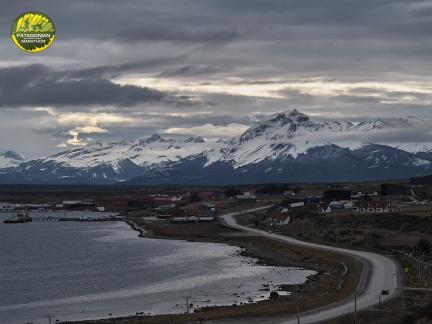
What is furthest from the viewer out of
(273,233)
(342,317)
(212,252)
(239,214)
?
(239,214)

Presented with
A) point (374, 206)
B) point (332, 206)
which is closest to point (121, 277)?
point (374, 206)

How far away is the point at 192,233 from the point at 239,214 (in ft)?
128

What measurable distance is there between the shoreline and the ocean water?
106 inches

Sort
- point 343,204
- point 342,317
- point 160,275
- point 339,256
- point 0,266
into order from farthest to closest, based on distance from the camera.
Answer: point 343,204 → point 0,266 → point 339,256 → point 160,275 → point 342,317

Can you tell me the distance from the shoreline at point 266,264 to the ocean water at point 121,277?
270 centimetres

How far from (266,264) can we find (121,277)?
19394 millimetres

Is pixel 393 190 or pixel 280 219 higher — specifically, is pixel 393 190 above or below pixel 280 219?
above

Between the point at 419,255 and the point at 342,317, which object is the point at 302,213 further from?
the point at 342,317

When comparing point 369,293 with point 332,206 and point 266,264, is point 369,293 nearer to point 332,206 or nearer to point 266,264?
point 266,264

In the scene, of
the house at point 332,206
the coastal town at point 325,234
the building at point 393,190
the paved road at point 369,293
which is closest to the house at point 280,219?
the coastal town at point 325,234

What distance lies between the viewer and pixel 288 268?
101625 millimetres

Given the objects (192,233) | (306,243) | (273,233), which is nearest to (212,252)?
(306,243)

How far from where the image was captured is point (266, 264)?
106 m

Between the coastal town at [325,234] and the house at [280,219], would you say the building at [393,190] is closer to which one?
the coastal town at [325,234]
